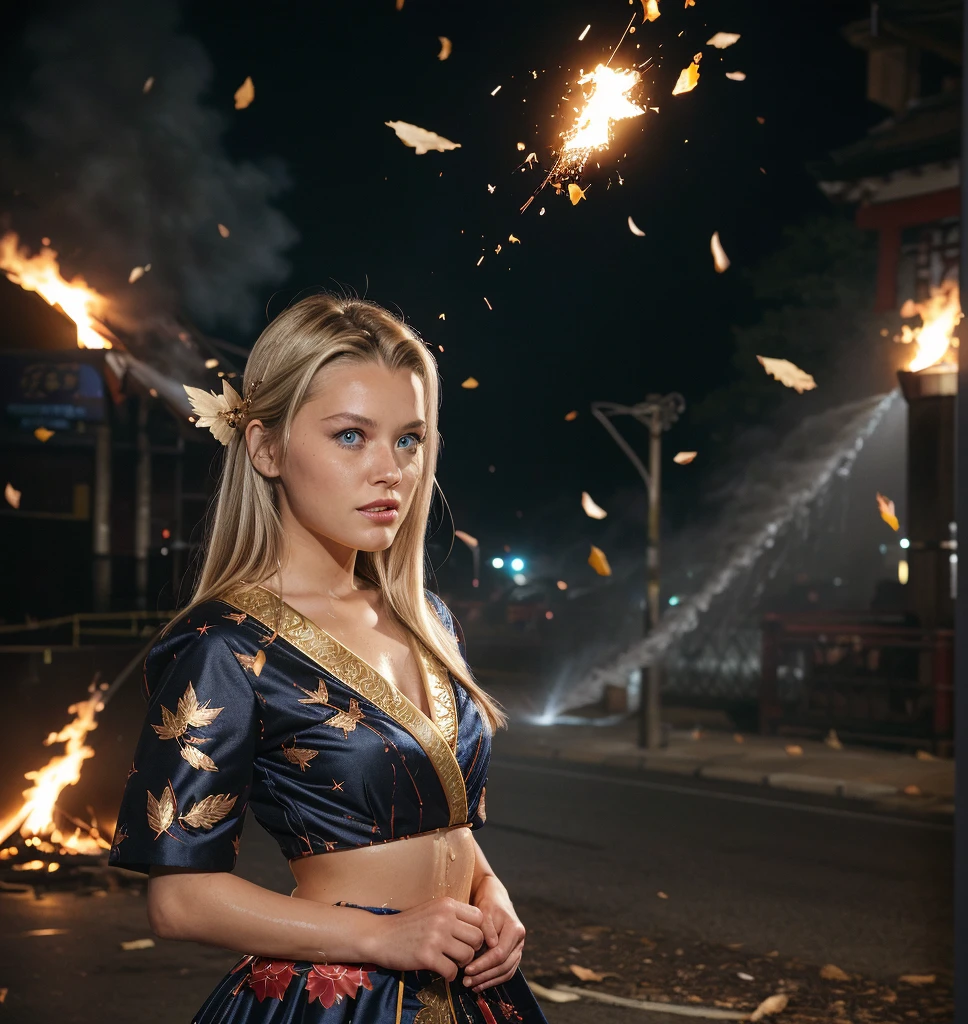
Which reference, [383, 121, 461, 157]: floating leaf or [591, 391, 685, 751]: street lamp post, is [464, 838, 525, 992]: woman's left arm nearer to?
[383, 121, 461, 157]: floating leaf

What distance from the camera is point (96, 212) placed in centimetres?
2072

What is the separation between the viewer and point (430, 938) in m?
1.72

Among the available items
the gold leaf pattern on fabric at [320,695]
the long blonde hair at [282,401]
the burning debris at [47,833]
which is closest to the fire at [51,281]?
the burning debris at [47,833]

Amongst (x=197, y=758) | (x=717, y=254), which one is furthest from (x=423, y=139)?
(x=197, y=758)

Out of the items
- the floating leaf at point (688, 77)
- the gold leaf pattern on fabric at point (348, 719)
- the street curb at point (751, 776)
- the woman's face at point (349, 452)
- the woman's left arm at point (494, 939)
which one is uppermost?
the floating leaf at point (688, 77)

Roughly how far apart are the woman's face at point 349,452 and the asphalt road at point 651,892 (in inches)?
141

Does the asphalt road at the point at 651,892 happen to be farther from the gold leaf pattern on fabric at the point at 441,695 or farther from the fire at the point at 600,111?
the fire at the point at 600,111

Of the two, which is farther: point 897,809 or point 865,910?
point 897,809

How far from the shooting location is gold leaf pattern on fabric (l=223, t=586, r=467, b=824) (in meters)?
1.89

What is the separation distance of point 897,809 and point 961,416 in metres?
9.52

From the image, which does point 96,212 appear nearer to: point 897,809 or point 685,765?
point 685,765

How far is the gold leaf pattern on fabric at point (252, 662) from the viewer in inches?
71.2

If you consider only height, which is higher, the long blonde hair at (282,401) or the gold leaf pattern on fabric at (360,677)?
the long blonde hair at (282,401)

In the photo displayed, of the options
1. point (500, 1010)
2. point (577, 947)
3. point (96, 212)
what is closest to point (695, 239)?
point (500, 1010)
